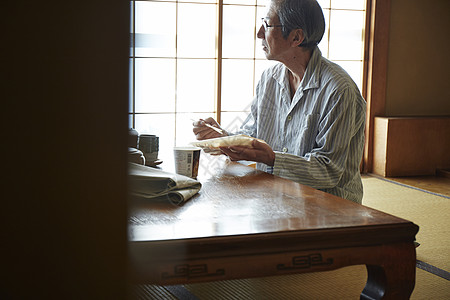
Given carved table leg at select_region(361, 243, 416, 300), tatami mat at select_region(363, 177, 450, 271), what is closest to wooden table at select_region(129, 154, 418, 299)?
carved table leg at select_region(361, 243, 416, 300)

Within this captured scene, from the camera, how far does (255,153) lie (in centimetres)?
177

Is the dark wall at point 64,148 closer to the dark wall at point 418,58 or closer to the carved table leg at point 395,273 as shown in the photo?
the carved table leg at point 395,273

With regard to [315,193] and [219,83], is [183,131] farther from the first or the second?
[315,193]

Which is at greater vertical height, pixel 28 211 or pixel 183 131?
pixel 28 211

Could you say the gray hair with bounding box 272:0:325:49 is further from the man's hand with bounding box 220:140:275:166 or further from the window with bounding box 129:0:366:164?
the window with bounding box 129:0:366:164

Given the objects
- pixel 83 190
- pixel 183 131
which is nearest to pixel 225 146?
pixel 83 190

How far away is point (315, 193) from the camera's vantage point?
4.61 ft

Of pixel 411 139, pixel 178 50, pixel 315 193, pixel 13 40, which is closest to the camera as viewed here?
pixel 13 40

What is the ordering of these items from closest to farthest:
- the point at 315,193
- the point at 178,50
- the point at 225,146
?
the point at 315,193, the point at 225,146, the point at 178,50

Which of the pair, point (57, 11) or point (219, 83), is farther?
point (219, 83)

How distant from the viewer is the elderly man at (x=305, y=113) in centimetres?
179

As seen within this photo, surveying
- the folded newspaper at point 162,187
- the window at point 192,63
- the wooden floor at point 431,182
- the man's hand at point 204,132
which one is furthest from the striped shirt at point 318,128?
the wooden floor at point 431,182

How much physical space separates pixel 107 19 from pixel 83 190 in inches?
3.8

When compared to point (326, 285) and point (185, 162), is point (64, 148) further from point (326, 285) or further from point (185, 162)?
point (326, 285)
